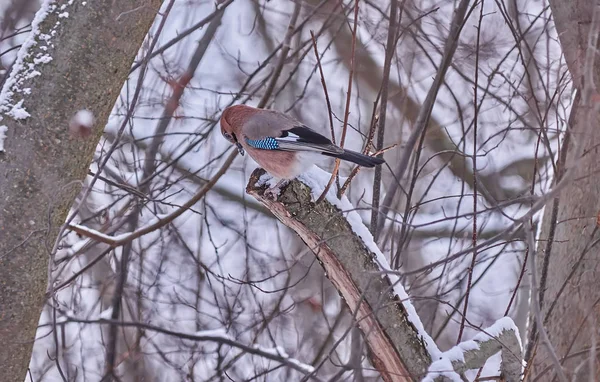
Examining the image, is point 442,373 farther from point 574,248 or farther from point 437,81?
point 437,81

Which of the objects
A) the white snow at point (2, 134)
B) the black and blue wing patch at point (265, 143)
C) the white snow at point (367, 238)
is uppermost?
the black and blue wing patch at point (265, 143)

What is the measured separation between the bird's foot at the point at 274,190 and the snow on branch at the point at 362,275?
0.02 m

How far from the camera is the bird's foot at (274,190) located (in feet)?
8.71

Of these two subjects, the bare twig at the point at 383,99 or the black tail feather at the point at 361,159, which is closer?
the black tail feather at the point at 361,159

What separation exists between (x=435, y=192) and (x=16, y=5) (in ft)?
15.3

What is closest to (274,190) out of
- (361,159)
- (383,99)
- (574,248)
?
(361,159)

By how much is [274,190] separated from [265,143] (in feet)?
1.94

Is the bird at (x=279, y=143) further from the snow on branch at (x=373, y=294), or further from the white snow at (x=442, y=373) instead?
the white snow at (x=442, y=373)

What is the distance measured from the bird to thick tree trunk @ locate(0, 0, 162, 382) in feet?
2.47

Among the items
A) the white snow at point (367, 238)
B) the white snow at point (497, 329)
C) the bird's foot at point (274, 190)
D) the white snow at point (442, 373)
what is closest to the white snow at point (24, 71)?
the bird's foot at point (274, 190)

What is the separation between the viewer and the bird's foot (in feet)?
8.71

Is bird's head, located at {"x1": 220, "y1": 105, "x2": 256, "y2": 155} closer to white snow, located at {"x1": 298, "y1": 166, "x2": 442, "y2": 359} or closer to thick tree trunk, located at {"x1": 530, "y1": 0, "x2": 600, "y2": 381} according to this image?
white snow, located at {"x1": 298, "y1": 166, "x2": 442, "y2": 359}

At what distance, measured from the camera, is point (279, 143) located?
3.17 m

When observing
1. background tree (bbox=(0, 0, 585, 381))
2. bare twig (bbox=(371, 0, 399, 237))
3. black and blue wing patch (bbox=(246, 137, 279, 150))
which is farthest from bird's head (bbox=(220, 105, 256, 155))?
bare twig (bbox=(371, 0, 399, 237))
